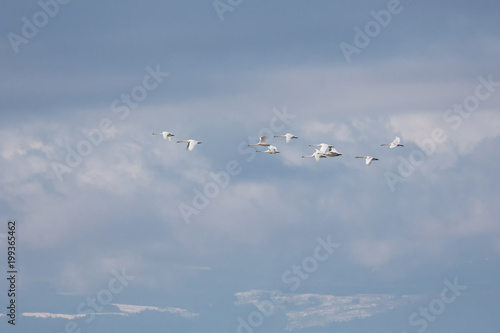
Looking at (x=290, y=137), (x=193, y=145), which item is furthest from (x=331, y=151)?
(x=193, y=145)

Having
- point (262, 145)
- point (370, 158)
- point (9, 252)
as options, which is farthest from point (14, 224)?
point (370, 158)

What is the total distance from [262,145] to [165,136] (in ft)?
62.3

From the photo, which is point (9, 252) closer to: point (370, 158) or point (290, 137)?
point (290, 137)

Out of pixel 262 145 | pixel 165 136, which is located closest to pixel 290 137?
pixel 262 145

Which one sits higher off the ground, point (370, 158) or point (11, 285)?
point (370, 158)

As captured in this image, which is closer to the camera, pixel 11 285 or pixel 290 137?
pixel 11 285

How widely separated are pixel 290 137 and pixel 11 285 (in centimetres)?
5184

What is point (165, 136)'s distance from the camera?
175250 mm

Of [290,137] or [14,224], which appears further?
[290,137]

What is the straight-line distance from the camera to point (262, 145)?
608ft

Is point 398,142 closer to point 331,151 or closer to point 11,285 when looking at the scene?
point 331,151

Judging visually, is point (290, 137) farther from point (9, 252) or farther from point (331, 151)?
point (9, 252)

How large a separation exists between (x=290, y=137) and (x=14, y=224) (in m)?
47.7

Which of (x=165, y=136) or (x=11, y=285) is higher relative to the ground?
(x=165, y=136)
